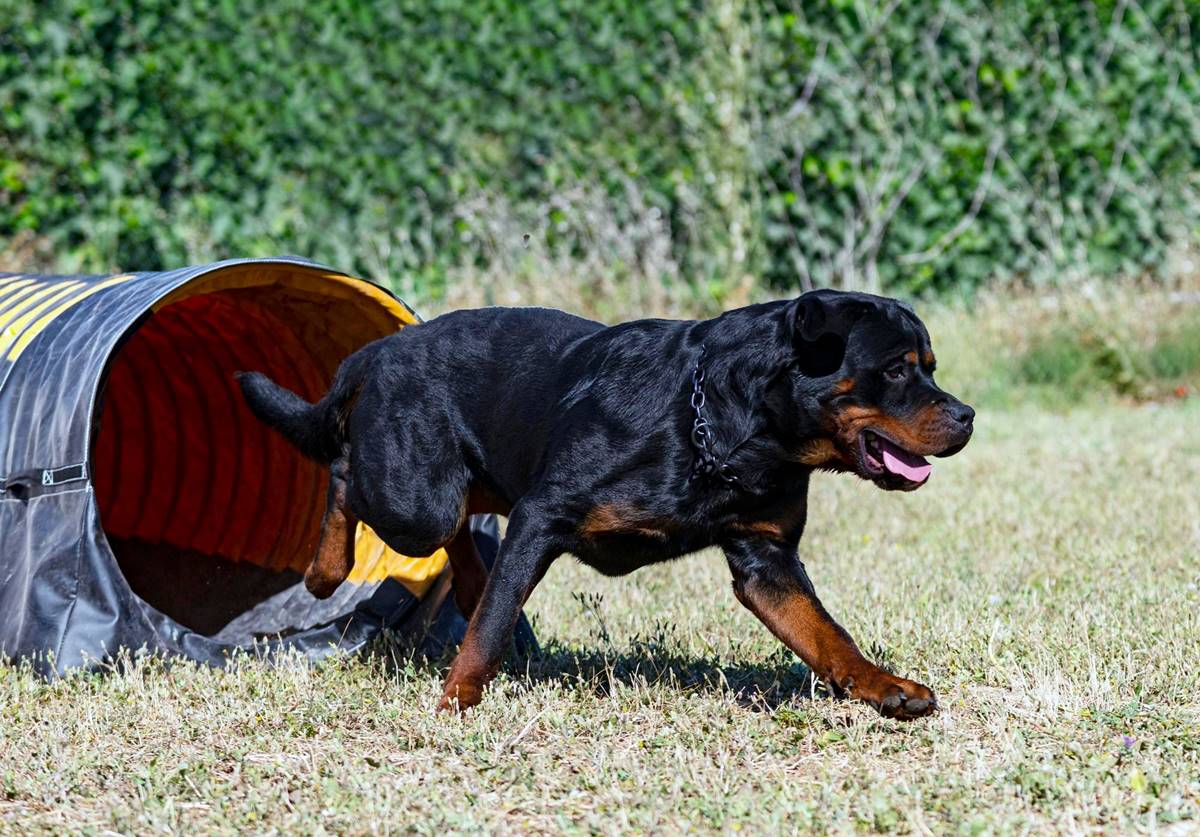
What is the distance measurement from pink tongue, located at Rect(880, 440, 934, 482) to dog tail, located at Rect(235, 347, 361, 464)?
1749 mm

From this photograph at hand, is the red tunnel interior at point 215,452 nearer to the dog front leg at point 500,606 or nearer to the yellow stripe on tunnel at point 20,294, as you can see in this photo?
the yellow stripe on tunnel at point 20,294

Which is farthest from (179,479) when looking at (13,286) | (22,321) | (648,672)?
(648,672)

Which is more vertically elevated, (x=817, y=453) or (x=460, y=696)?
(x=817, y=453)

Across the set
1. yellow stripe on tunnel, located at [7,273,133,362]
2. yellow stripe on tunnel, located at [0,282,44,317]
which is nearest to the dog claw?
yellow stripe on tunnel, located at [7,273,133,362]

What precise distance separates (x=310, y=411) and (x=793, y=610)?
1.81m

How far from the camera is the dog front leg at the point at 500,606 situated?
3951mm

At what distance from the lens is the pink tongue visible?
383 cm

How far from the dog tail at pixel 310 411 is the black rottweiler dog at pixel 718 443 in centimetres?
63

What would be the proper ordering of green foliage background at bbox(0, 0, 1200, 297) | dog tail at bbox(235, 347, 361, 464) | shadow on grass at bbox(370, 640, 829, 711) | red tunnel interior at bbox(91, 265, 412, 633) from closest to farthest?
1. shadow on grass at bbox(370, 640, 829, 711)
2. dog tail at bbox(235, 347, 361, 464)
3. red tunnel interior at bbox(91, 265, 412, 633)
4. green foliage background at bbox(0, 0, 1200, 297)

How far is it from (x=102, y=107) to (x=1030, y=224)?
6.68 meters

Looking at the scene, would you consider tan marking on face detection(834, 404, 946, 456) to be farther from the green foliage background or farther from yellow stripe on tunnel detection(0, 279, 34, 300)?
the green foliage background

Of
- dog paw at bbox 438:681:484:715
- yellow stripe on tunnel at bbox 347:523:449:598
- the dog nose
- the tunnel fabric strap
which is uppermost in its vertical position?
the dog nose

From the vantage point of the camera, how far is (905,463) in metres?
3.85

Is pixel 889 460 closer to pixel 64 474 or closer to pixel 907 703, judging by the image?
pixel 907 703
